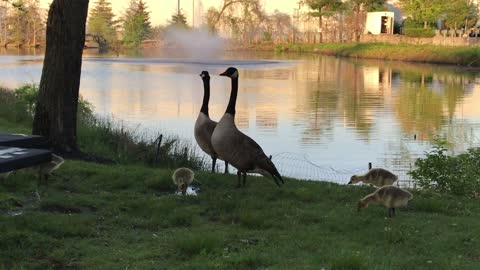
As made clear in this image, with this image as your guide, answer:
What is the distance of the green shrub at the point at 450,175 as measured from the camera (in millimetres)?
9156

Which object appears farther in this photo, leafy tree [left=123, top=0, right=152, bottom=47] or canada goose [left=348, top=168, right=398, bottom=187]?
leafy tree [left=123, top=0, right=152, bottom=47]

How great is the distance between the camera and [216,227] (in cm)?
605

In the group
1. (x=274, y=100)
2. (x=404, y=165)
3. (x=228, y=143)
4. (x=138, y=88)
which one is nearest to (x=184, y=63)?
(x=138, y=88)

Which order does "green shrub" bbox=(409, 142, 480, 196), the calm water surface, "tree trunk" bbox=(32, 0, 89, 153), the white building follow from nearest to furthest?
"green shrub" bbox=(409, 142, 480, 196) → "tree trunk" bbox=(32, 0, 89, 153) → the calm water surface → the white building

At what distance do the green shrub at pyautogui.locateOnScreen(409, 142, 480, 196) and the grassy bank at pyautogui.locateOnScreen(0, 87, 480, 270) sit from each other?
76cm

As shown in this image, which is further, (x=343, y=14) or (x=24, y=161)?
(x=343, y=14)

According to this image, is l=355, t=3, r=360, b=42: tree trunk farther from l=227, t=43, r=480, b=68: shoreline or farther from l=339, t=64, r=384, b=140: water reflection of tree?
l=339, t=64, r=384, b=140: water reflection of tree

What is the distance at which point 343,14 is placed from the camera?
91438 millimetres

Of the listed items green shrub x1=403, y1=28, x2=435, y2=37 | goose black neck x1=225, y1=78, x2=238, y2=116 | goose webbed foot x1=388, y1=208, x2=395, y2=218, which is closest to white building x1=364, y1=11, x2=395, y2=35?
green shrub x1=403, y1=28, x2=435, y2=37

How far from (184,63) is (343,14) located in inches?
Result: 1817

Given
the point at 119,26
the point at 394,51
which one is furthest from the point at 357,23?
the point at 119,26

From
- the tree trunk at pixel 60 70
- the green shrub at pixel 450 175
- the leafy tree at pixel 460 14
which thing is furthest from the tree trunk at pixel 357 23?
the tree trunk at pixel 60 70

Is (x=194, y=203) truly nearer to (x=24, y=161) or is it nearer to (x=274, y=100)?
(x=24, y=161)

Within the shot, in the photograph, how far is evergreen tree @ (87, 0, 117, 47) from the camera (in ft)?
287
